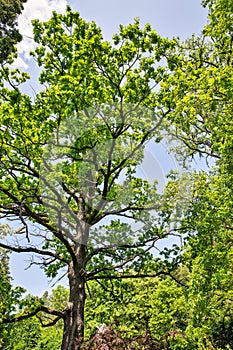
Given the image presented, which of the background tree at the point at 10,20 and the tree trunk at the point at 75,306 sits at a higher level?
the background tree at the point at 10,20

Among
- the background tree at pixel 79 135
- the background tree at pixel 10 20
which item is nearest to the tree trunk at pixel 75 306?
the background tree at pixel 79 135

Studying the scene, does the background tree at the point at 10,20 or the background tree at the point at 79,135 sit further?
the background tree at the point at 10,20

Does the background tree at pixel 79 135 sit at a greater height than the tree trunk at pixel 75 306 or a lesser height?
greater

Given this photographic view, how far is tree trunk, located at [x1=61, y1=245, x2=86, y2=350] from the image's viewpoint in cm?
910

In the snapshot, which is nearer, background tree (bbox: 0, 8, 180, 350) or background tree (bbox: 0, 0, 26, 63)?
background tree (bbox: 0, 8, 180, 350)

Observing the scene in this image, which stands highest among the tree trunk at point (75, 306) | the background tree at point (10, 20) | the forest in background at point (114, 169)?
the background tree at point (10, 20)

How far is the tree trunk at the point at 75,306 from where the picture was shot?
29.9 ft

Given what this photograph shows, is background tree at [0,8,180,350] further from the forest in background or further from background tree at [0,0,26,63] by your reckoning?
background tree at [0,0,26,63]

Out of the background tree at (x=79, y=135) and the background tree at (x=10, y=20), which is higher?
the background tree at (x=10, y=20)

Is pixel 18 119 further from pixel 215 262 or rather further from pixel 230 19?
pixel 230 19

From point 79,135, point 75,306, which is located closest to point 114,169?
point 79,135

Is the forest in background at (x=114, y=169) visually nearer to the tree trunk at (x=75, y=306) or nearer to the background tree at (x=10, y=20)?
the tree trunk at (x=75, y=306)

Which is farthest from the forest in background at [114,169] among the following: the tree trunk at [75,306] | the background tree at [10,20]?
the background tree at [10,20]

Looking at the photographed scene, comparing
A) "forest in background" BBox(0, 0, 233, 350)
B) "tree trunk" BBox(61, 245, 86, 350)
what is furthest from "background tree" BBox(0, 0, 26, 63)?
"tree trunk" BBox(61, 245, 86, 350)
